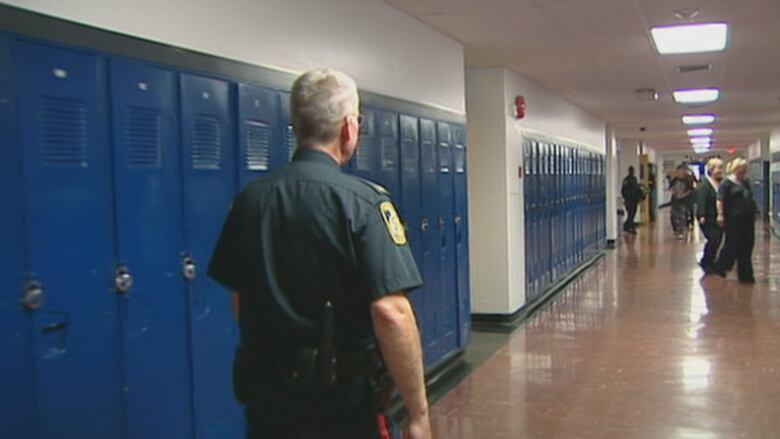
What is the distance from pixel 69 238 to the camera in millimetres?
2125

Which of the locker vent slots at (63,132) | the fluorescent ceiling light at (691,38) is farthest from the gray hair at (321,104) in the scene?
the fluorescent ceiling light at (691,38)

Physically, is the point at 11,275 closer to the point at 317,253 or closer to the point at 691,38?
the point at 317,253

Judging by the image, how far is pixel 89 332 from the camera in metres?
2.20

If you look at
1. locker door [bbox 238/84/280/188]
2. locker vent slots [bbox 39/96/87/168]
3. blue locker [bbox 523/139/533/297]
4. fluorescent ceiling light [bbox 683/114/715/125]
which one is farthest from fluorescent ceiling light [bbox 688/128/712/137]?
locker vent slots [bbox 39/96/87/168]

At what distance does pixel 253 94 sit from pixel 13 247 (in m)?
1.26

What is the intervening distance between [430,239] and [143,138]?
2.69 metres

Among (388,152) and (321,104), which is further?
(388,152)

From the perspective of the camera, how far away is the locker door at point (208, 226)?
8.62ft

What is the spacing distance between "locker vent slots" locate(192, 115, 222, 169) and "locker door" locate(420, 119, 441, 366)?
2086mm

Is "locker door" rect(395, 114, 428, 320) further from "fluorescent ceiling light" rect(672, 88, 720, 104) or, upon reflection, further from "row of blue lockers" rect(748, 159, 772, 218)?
"row of blue lockers" rect(748, 159, 772, 218)

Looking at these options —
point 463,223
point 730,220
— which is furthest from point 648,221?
point 463,223

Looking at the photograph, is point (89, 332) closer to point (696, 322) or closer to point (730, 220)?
point (696, 322)

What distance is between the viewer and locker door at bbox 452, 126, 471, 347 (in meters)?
5.36

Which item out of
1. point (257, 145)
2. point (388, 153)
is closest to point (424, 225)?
point (388, 153)
